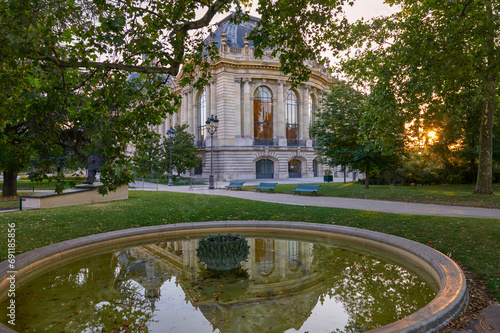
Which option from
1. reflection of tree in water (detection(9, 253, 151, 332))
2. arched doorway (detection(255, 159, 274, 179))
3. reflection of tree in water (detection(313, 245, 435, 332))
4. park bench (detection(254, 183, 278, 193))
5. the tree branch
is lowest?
reflection of tree in water (detection(9, 253, 151, 332))

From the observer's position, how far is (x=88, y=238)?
26.0ft

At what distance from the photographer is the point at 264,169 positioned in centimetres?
4759

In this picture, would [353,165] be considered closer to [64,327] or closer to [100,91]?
[100,91]

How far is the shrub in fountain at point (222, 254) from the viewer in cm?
627

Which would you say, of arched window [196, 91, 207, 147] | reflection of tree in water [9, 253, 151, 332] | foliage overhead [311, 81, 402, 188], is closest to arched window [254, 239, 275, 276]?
reflection of tree in water [9, 253, 151, 332]

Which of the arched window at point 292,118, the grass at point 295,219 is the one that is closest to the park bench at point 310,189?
the grass at point 295,219

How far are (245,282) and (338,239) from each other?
3.85 m

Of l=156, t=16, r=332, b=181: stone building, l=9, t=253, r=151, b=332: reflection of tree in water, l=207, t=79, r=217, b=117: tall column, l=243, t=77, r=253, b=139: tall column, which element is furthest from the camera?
l=207, t=79, r=217, b=117: tall column

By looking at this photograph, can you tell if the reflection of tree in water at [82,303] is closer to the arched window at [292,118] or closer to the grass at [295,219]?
the grass at [295,219]

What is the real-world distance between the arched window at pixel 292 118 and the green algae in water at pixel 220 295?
43936mm

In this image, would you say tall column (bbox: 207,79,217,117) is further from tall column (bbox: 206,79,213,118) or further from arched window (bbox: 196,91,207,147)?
arched window (bbox: 196,91,207,147)

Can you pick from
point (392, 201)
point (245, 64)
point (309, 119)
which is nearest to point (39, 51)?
point (392, 201)

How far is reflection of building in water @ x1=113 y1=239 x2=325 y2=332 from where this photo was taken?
177 inches

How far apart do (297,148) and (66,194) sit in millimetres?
36741
